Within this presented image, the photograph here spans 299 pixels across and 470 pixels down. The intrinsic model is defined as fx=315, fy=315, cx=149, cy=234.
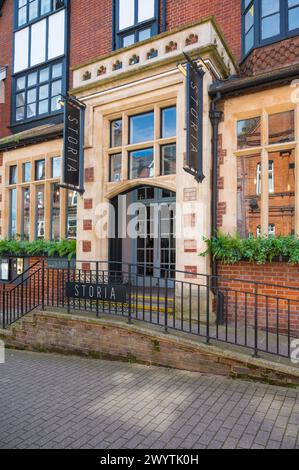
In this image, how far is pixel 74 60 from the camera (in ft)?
34.4

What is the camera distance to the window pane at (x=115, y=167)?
7.41 metres

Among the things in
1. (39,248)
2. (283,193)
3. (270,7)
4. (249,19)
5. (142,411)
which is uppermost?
(249,19)

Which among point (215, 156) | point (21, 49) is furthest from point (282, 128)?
point (21, 49)

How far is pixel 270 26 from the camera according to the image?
6.63 metres

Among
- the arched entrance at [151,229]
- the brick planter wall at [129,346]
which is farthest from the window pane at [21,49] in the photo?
the brick planter wall at [129,346]

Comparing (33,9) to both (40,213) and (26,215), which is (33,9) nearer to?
(26,215)

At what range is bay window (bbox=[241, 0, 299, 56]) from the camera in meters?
6.41

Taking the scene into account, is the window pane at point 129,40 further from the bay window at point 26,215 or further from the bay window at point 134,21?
the bay window at point 26,215

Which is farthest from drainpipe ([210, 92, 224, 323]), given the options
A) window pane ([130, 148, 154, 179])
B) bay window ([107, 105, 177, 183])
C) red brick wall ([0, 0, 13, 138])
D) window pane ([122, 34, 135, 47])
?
red brick wall ([0, 0, 13, 138])

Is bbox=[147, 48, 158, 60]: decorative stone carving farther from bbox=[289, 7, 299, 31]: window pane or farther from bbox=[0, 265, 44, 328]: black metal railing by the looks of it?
bbox=[0, 265, 44, 328]: black metal railing

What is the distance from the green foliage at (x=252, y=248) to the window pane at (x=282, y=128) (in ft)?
6.64

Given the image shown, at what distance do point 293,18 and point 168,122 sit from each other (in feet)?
10.6

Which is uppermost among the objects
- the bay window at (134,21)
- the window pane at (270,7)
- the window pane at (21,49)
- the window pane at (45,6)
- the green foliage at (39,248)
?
the window pane at (45,6)

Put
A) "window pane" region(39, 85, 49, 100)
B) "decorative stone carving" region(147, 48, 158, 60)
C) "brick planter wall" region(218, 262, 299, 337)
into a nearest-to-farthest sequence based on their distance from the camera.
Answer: "brick planter wall" region(218, 262, 299, 337) < "decorative stone carving" region(147, 48, 158, 60) < "window pane" region(39, 85, 49, 100)
